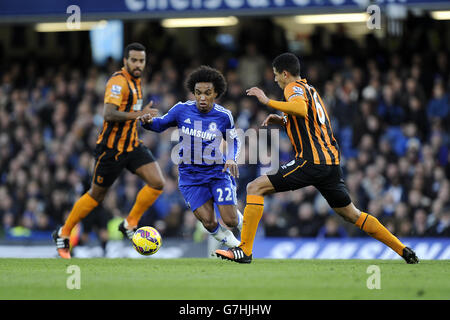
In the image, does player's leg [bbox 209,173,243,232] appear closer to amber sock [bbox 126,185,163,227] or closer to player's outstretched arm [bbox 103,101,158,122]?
amber sock [bbox 126,185,163,227]

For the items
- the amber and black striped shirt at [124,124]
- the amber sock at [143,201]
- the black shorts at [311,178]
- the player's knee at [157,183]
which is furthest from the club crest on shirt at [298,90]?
the amber sock at [143,201]

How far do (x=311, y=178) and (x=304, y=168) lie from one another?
14 centimetres

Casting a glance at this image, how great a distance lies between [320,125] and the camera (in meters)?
9.34

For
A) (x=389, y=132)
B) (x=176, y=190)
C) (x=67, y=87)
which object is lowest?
(x=176, y=190)

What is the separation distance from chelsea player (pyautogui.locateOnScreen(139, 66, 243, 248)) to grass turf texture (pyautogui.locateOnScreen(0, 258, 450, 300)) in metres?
0.81

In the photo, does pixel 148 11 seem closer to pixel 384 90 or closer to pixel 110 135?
pixel 384 90

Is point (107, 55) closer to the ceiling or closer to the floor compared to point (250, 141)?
closer to the ceiling

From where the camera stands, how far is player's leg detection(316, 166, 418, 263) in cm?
927

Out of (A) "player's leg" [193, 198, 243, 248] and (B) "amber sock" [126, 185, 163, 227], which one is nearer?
(A) "player's leg" [193, 198, 243, 248]

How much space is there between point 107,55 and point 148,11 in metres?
4.75

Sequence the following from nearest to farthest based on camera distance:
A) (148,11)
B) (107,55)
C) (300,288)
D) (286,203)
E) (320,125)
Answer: (300,288), (320,125), (286,203), (148,11), (107,55)

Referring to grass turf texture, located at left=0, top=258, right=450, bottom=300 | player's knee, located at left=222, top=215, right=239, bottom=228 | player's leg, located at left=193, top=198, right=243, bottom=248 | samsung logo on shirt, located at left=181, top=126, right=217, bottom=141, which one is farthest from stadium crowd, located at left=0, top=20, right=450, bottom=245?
grass turf texture, located at left=0, top=258, right=450, bottom=300

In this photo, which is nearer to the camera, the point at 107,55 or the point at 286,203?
the point at 286,203
